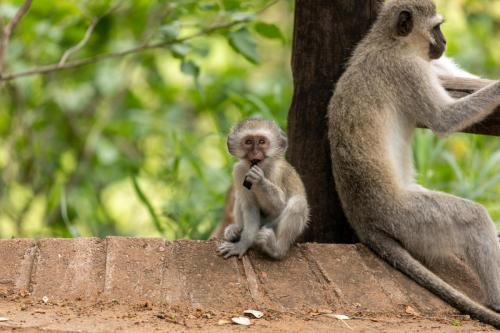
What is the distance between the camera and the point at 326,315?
13.6 feet

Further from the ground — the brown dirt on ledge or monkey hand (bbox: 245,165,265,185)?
monkey hand (bbox: 245,165,265,185)

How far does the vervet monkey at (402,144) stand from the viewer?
4848mm

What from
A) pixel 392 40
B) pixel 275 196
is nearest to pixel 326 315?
pixel 275 196

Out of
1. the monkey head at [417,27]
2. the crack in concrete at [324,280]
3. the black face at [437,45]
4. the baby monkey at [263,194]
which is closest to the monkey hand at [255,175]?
the baby monkey at [263,194]

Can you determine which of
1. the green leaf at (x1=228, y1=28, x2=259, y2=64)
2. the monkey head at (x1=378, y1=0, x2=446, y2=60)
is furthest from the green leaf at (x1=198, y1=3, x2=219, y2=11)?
the monkey head at (x1=378, y1=0, x2=446, y2=60)

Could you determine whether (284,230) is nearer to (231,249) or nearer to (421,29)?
(231,249)

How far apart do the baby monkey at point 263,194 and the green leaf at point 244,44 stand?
1244 millimetres

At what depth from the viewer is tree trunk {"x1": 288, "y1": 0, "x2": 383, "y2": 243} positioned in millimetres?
5535

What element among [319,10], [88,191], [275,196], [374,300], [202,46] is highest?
[319,10]

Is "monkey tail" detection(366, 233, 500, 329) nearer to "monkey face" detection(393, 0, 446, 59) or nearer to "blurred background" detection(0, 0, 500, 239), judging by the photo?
"monkey face" detection(393, 0, 446, 59)

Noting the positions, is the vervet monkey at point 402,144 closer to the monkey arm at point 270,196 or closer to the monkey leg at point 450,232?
the monkey leg at point 450,232

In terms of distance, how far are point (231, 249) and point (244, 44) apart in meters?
1.89

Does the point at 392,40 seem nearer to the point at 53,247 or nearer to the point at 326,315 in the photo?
the point at 326,315

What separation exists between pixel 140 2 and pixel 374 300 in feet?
14.0
